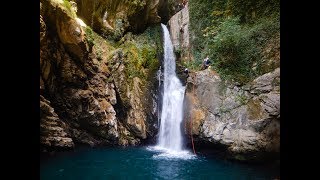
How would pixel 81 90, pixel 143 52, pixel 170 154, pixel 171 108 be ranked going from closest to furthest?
pixel 170 154, pixel 81 90, pixel 171 108, pixel 143 52

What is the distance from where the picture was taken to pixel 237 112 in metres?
12.1

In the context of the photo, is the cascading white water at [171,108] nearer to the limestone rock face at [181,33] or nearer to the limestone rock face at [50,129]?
the limestone rock face at [181,33]

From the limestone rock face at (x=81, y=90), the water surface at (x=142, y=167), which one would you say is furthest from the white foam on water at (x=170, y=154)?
the limestone rock face at (x=81, y=90)

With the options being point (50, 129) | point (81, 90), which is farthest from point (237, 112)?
point (50, 129)

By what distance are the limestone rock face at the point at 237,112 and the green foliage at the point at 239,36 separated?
0.82 m

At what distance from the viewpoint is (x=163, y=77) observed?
17188mm

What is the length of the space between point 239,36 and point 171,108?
5.21 m

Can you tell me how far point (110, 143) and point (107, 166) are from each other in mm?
3425

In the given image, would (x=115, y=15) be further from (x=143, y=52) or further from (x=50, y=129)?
(x=50, y=129)

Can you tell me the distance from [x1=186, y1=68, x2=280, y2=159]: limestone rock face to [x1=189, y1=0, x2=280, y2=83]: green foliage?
2.71ft

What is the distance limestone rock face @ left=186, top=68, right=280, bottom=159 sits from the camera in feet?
36.3

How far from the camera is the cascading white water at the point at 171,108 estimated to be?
15.1 meters

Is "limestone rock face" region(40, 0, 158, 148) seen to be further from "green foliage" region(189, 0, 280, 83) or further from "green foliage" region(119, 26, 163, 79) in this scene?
"green foliage" region(189, 0, 280, 83)
